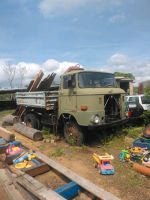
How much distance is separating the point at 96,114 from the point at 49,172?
8.03ft

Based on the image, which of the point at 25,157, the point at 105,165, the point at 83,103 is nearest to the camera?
the point at 105,165

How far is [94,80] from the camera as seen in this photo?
24.7 feet

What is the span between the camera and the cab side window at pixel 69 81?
752 cm

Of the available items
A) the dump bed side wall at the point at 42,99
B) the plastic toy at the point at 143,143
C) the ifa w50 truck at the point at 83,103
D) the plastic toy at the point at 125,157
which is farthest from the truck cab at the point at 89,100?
the plastic toy at the point at 125,157

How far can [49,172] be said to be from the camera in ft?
17.6

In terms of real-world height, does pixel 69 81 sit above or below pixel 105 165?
above

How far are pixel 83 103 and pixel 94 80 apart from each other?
100cm

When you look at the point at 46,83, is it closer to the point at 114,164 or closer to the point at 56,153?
the point at 56,153

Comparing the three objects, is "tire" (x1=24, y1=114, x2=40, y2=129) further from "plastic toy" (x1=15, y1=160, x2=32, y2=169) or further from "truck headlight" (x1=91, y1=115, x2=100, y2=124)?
"plastic toy" (x1=15, y1=160, x2=32, y2=169)

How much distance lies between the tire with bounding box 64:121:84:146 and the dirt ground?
8.6 inches

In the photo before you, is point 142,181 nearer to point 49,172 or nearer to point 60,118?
point 49,172

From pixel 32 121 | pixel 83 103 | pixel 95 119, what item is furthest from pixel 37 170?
pixel 32 121

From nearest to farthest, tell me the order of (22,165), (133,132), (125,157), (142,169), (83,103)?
1. (142,169)
2. (22,165)
3. (125,157)
4. (83,103)
5. (133,132)

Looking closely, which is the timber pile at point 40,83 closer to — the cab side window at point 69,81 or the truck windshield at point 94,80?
the cab side window at point 69,81
